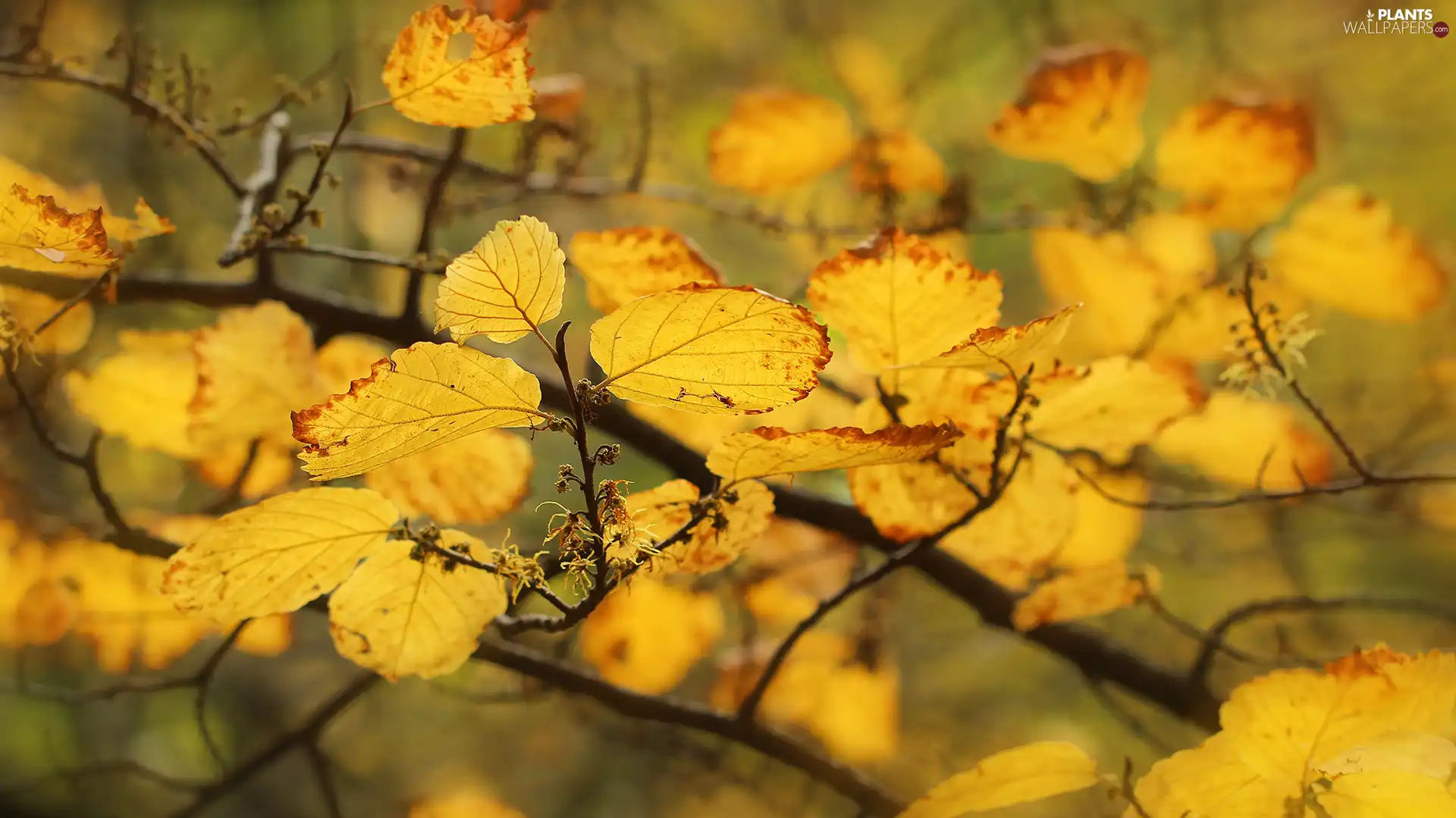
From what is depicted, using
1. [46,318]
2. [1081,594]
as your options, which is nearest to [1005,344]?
[1081,594]

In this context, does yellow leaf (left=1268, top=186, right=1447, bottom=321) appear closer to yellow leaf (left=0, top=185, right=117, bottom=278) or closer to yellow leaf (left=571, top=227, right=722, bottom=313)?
yellow leaf (left=571, top=227, right=722, bottom=313)

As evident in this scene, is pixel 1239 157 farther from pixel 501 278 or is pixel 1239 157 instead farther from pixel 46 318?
pixel 46 318

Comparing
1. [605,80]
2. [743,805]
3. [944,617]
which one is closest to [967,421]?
[605,80]

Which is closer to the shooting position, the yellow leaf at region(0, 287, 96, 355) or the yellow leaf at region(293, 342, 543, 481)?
the yellow leaf at region(293, 342, 543, 481)

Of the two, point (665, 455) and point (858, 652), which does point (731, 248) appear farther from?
point (665, 455)

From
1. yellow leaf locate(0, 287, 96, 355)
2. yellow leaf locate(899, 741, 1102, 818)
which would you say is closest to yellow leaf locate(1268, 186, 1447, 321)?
yellow leaf locate(899, 741, 1102, 818)

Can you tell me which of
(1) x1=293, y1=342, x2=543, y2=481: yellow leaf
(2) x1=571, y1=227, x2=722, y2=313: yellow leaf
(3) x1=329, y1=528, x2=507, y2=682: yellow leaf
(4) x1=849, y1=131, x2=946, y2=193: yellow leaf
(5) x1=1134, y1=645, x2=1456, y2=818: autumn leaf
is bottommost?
(5) x1=1134, y1=645, x2=1456, y2=818: autumn leaf
